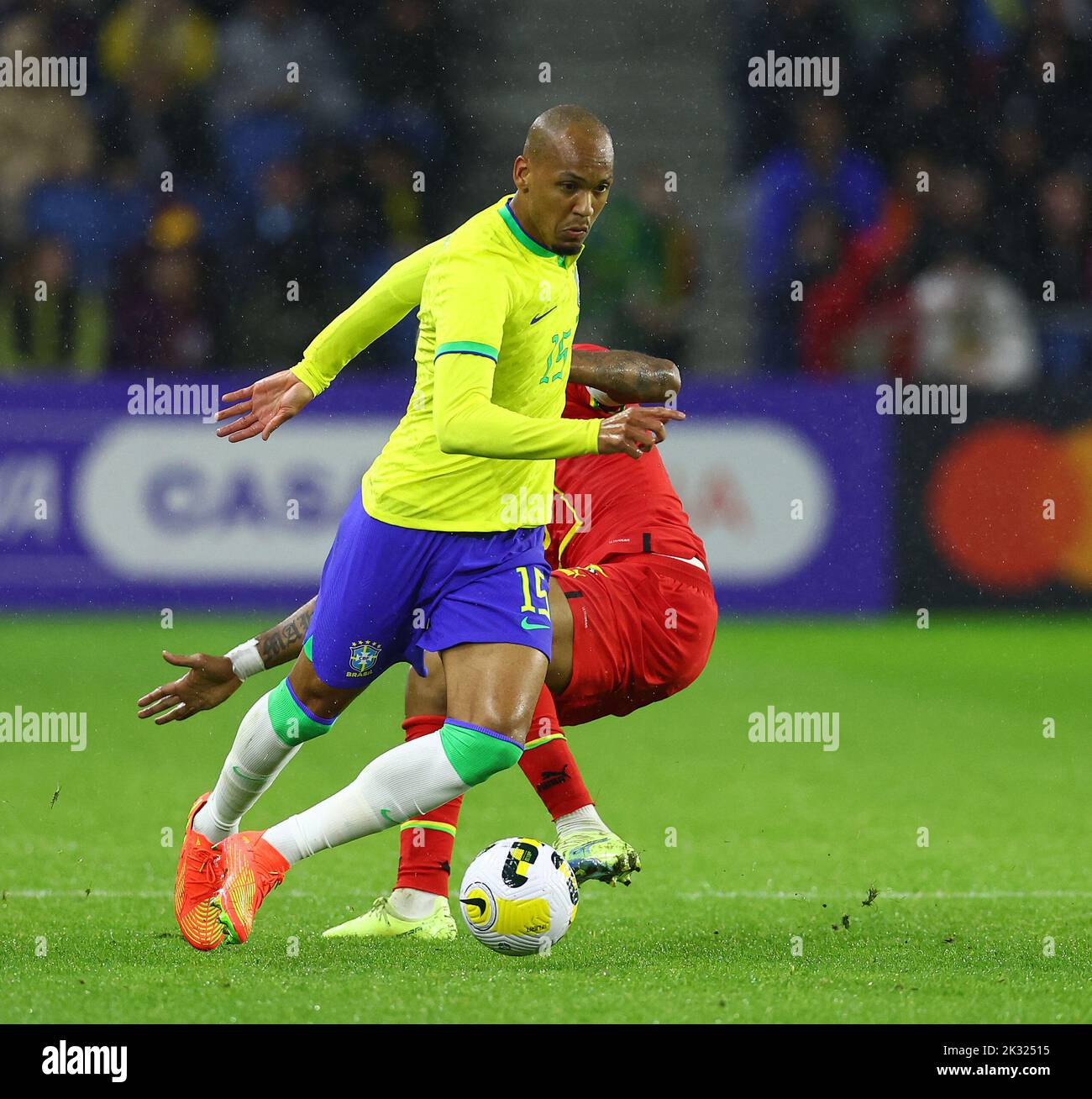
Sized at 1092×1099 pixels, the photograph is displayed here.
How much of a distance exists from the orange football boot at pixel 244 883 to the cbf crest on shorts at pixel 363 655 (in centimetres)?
48

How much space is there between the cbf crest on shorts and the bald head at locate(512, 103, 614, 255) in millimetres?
1084

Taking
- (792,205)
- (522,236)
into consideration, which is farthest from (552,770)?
(792,205)

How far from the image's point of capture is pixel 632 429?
4289 mm

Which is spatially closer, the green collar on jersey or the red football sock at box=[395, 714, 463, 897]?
the green collar on jersey

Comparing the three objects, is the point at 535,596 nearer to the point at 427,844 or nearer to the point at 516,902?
the point at 516,902

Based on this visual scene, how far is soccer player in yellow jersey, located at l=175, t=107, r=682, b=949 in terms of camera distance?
457 centimetres

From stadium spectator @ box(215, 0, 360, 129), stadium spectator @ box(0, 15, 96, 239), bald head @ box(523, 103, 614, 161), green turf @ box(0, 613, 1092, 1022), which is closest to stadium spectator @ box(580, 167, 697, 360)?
stadium spectator @ box(215, 0, 360, 129)

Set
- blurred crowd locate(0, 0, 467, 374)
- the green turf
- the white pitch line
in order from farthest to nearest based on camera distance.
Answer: blurred crowd locate(0, 0, 467, 374) → the white pitch line → the green turf

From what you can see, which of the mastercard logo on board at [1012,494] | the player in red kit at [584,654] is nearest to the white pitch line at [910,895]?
the player in red kit at [584,654]

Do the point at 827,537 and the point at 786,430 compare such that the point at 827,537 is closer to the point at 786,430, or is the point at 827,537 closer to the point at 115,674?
the point at 786,430

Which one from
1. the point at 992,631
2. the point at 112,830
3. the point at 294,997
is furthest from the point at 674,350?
the point at 294,997

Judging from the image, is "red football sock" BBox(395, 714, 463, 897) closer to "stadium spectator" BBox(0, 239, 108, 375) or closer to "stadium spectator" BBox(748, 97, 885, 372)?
"stadium spectator" BBox(748, 97, 885, 372)

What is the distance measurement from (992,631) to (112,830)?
669 centimetres

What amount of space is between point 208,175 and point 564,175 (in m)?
9.05
